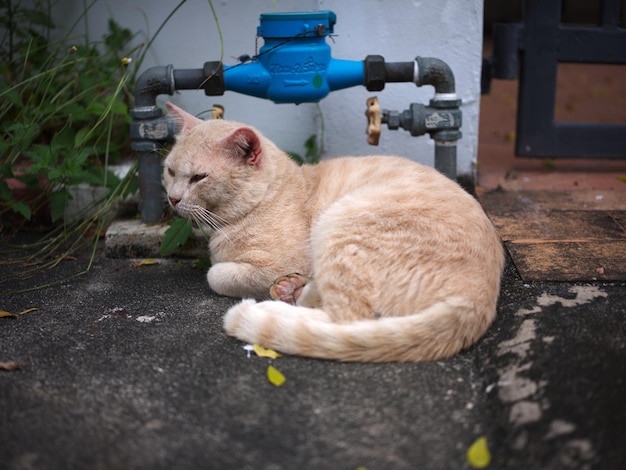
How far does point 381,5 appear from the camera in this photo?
4035 mm

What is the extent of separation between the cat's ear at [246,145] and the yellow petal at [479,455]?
65.0 inches

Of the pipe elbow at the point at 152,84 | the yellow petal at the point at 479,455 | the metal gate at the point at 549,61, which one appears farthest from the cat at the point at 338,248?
the metal gate at the point at 549,61

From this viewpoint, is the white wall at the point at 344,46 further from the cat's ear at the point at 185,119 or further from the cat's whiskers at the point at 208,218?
the cat's whiskers at the point at 208,218

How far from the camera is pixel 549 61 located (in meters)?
4.46

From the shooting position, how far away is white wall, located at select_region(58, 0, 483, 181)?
4055 mm

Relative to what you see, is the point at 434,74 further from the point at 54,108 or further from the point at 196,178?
the point at 54,108

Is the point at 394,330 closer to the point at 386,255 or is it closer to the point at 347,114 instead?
the point at 386,255

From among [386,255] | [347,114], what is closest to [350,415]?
[386,255]

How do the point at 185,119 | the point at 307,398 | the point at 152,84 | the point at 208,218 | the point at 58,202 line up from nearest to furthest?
1. the point at 307,398
2. the point at 208,218
3. the point at 185,119
4. the point at 152,84
5. the point at 58,202

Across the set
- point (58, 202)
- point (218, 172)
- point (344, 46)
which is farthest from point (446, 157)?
point (58, 202)

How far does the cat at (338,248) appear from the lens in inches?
95.6

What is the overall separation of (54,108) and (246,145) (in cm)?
148

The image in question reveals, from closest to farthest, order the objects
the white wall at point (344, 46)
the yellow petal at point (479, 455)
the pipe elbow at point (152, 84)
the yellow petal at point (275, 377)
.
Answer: the yellow petal at point (479, 455) → the yellow petal at point (275, 377) → the pipe elbow at point (152, 84) → the white wall at point (344, 46)

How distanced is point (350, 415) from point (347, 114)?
253 cm
